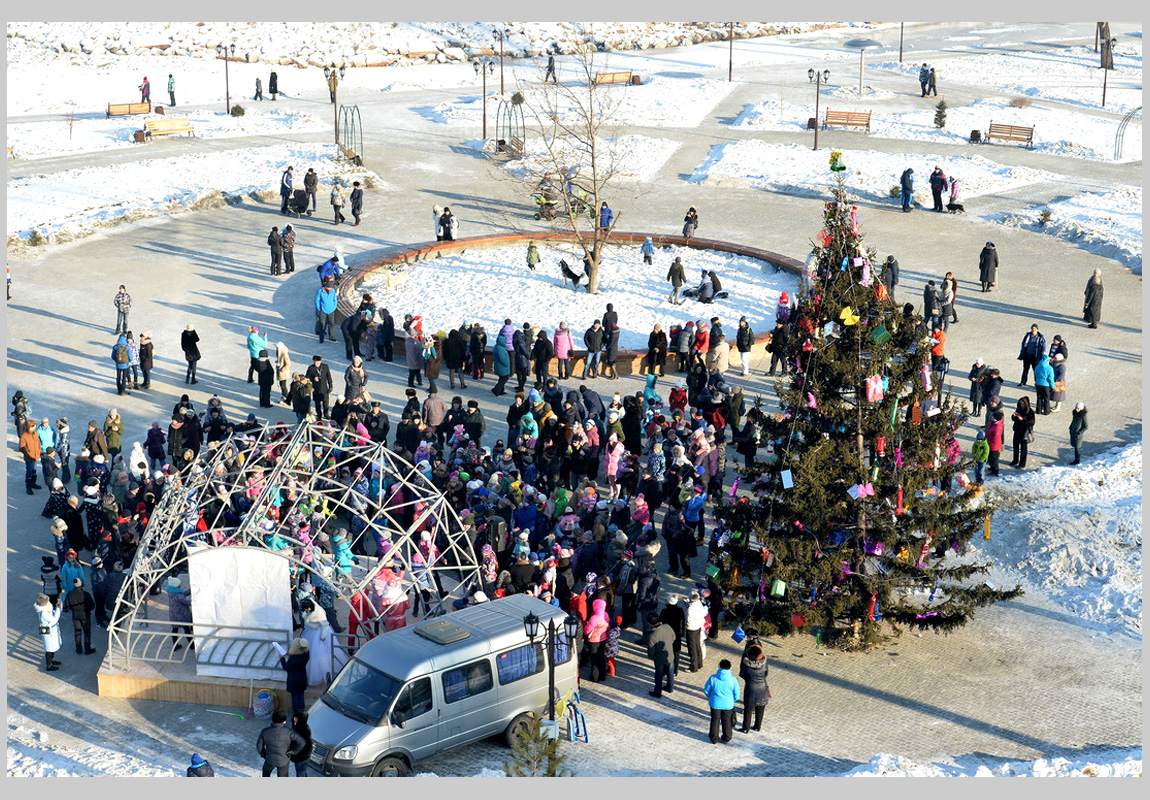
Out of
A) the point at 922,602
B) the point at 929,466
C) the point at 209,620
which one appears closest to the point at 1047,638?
the point at 922,602

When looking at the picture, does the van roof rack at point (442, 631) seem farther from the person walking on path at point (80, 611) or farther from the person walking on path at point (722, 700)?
the person walking on path at point (80, 611)

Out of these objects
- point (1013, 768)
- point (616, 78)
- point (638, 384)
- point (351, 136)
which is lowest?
point (1013, 768)

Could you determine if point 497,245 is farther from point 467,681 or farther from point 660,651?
point 467,681

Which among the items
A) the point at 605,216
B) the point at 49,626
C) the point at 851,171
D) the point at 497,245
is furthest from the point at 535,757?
the point at 851,171

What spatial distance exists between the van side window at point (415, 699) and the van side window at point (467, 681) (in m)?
0.21

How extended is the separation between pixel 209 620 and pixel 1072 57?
184 ft

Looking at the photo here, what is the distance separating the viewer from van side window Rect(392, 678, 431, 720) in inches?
569

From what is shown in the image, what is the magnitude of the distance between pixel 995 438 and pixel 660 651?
851 centimetres

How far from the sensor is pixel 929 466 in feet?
55.8

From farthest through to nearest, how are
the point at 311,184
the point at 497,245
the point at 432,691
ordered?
the point at 311,184 → the point at 497,245 → the point at 432,691

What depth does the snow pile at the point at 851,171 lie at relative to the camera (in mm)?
40562

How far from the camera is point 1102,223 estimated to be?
1431 inches

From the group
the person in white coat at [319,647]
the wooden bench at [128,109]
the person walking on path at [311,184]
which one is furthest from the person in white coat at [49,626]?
the wooden bench at [128,109]

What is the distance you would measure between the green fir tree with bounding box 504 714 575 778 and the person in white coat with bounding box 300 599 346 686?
260cm
